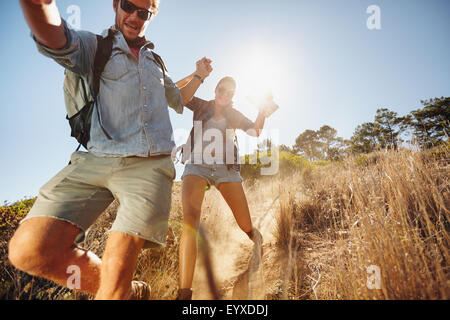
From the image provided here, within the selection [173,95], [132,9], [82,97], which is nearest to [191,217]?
[173,95]

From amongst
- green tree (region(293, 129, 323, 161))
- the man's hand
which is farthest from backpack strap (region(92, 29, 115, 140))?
green tree (region(293, 129, 323, 161))

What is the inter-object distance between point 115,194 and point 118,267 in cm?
48

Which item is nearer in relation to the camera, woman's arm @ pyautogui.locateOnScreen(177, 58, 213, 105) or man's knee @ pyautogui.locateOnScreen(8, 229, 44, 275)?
man's knee @ pyautogui.locateOnScreen(8, 229, 44, 275)

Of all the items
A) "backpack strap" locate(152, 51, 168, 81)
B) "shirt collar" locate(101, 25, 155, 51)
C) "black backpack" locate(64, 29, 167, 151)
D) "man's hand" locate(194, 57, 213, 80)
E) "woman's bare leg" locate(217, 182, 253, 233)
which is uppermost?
"man's hand" locate(194, 57, 213, 80)

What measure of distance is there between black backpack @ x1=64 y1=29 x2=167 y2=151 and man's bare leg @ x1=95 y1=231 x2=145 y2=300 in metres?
0.80

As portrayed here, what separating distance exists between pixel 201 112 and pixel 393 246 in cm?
260

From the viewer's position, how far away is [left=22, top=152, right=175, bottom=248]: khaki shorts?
49.5 inches

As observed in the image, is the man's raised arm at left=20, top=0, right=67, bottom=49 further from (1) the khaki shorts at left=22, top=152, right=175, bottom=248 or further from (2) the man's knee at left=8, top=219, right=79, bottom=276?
(2) the man's knee at left=8, top=219, right=79, bottom=276

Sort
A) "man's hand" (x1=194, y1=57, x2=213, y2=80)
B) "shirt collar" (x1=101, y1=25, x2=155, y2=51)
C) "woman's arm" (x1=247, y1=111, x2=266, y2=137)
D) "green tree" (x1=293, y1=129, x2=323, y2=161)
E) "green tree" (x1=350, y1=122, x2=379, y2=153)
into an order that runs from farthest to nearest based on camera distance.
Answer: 1. "green tree" (x1=293, y1=129, x2=323, y2=161)
2. "green tree" (x1=350, y1=122, x2=379, y2=153)
3. "woman's arm" (x1=247, y1=111, x2=266, y2=137)
4. "man's hand" (x1=194, y1=57, x2=213, y2=80)
5. "shirt collar" (x1=101, y1=25, x2=155, y2=51)
